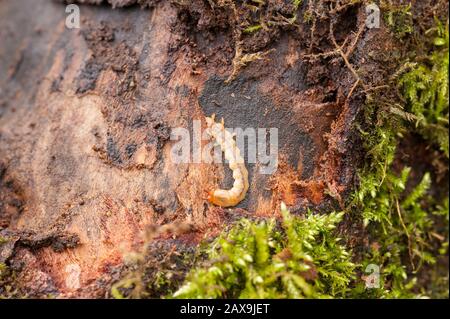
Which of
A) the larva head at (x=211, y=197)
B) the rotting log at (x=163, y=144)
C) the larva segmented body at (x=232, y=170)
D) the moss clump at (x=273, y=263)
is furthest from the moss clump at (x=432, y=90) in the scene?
the larva head at (x=211, y=197)

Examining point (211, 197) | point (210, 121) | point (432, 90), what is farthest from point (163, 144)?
point (432, 90)

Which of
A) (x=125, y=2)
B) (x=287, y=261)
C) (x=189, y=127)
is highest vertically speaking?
(x=125, y=2)

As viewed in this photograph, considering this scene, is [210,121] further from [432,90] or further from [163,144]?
[432,90]

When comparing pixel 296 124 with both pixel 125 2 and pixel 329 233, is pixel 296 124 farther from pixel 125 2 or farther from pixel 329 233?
pixel 125 2

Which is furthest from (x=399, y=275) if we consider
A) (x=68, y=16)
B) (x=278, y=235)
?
(x=68, y=16)

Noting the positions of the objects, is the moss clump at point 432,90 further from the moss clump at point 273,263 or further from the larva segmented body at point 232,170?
the larva segmented body at point 232,170
